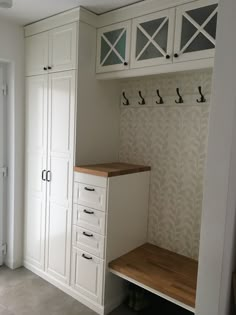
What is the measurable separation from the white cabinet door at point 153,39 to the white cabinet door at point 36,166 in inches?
37.8

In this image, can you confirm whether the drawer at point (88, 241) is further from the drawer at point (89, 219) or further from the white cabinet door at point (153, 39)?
the white cabinet door at point (153, 39)

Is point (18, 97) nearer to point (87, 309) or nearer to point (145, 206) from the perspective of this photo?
point (145, 206)

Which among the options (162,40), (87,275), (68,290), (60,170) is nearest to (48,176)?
(60,170)

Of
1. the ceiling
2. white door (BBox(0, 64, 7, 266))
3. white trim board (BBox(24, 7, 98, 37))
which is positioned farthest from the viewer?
white door (BBox(0, 64, 7, 266))

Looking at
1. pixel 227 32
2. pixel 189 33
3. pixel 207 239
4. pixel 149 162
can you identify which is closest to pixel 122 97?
pixel 149 162

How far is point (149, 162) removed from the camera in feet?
8.71

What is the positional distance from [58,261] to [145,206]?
990mm

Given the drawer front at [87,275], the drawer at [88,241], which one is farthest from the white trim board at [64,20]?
the drawer front at [87,275]

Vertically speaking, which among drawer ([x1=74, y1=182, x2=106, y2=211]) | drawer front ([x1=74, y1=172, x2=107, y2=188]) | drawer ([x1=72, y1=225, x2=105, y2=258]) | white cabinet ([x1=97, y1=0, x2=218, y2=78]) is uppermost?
white cabinet ([x1=97, y1=0, x2=218, y2=78])

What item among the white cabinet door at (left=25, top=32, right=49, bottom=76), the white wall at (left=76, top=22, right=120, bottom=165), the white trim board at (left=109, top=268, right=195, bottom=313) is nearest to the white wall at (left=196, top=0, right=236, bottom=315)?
the white trim board at (left=109, top=268, right=195, bottom=313)

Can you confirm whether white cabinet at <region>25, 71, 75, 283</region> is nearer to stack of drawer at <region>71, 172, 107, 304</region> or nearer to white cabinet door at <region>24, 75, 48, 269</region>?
white cabinet door at <region>24, 75, 48, 269</region>

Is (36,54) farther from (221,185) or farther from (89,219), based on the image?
(221,185)

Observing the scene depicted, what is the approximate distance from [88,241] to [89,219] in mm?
195

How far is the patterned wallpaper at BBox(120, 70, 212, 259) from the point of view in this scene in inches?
91.4
